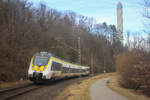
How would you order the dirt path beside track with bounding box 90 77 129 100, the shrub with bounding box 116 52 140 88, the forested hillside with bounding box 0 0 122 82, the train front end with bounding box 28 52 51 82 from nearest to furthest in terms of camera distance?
the dirt path beside track with bounding box 90 77 129 100 → the shrub with bounding box 116 52 140 88 → the train front end with bounding box 28 52 51 82 → the forested hillside with bounding box 0 0 122 82

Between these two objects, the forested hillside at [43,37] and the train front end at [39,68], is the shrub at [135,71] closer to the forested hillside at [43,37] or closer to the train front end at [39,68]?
the train front end at [39,68]

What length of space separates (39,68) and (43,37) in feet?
76.3

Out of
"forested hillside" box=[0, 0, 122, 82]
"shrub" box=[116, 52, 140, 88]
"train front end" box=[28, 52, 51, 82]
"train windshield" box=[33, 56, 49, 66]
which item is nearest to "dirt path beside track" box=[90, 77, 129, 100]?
"shrub" box=[116, 52, 140, 88]

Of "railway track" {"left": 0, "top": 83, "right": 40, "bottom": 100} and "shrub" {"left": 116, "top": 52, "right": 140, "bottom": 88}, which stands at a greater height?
"shrub" {"left": 116, "top": 52, "right": 140, "bottom": 88}

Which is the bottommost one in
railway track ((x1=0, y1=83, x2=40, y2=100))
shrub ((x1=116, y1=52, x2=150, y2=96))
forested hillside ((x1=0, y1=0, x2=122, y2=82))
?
railway track ((x1=0, y1=83, x2=40, y2=100))

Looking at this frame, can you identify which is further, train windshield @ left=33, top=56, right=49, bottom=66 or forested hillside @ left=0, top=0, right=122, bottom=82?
forested hillside @ left=0, top=0, right=122, bottom=82

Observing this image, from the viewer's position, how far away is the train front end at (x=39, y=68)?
2044 centimetres

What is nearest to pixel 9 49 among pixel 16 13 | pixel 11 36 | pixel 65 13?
pixel 11 36

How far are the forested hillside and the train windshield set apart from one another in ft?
12.2

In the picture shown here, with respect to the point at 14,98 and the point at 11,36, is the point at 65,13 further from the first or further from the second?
the point at 14,98

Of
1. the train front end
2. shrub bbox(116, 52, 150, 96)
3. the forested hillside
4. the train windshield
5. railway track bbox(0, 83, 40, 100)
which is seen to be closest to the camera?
railway track bbox(0, 83, 40, 100)

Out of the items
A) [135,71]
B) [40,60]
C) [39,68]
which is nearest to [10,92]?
[39,68]

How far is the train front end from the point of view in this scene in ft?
67.1

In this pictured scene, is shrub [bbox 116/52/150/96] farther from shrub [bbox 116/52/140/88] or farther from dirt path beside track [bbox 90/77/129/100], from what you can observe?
dirt path beside track [bbox 90/77/129/100]
